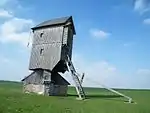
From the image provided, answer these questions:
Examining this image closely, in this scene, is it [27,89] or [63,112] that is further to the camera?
[27,89]

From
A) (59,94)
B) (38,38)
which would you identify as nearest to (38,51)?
(38,38)

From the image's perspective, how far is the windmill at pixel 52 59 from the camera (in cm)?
3309

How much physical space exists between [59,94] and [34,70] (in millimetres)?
5048

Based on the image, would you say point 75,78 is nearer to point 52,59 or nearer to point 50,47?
point 52,59

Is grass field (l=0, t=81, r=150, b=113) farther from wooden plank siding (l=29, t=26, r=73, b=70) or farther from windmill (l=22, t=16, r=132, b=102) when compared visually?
wooden plank siding (l=29, t=26, r=73, b=70)

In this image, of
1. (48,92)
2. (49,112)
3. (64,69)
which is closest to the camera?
(49,112)

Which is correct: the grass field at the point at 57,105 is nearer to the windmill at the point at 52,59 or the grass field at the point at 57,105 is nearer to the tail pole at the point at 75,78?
the tail pole at the point at 75,78

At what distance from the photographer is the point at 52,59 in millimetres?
33312

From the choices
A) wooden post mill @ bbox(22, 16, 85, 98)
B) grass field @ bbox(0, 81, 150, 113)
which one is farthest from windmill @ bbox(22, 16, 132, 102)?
grass field @ bbox(0, 81, 150, 113)

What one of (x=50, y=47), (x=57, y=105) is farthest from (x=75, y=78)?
(x=57, y=105)

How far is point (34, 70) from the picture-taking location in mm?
35812

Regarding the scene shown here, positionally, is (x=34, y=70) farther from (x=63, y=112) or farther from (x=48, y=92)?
(x=63, y=112)

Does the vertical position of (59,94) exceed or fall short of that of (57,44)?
it falls short

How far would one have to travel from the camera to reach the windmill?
33.1m
